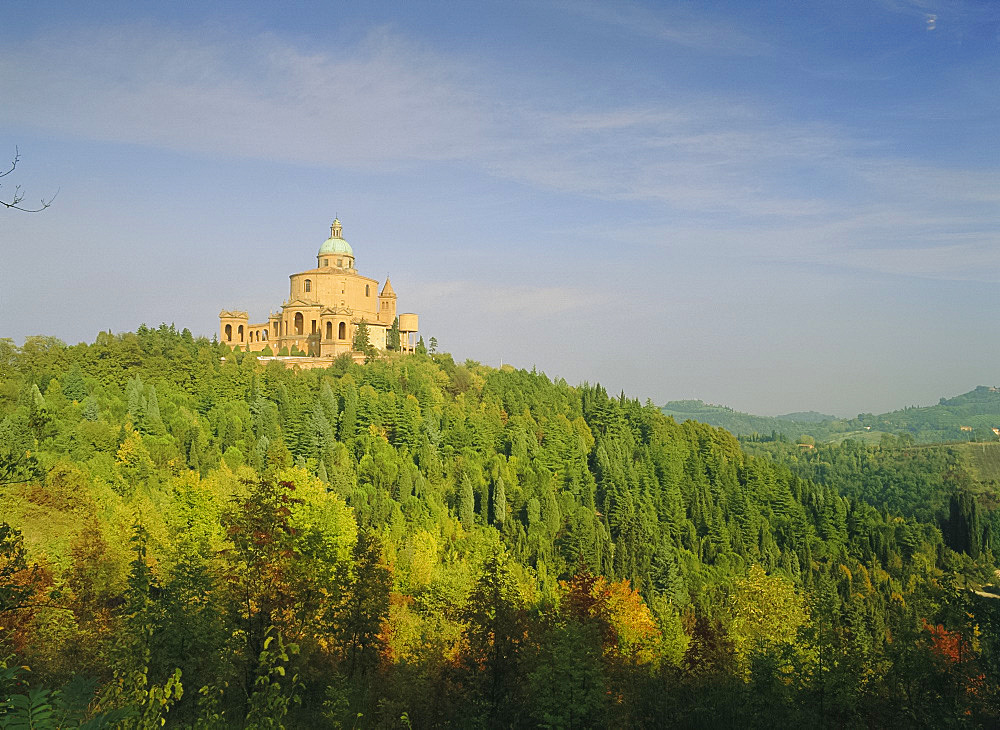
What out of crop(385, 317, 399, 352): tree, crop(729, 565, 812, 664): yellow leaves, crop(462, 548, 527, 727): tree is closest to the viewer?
crop(462, 548, 527, 727): tree

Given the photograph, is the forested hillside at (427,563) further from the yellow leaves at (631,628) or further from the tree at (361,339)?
the tree at (361,339)

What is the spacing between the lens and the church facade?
90688 millimetres

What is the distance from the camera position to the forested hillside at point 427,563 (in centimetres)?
2072

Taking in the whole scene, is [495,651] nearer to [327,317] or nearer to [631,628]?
[631,628]

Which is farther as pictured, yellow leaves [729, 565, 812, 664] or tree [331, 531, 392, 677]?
yellow leaves [729, 565, 812, 664]

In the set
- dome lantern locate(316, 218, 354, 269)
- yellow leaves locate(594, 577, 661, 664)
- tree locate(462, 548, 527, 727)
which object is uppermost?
dome lantern locate(316, 218, 354, 269)

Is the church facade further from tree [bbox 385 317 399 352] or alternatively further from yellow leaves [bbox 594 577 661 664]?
yellow leaves [bbox 594 577 661 664]

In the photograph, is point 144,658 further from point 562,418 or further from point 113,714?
point 562,418

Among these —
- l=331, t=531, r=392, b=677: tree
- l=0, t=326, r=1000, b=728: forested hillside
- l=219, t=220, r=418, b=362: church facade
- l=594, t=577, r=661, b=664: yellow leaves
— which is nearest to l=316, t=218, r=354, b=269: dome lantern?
l=219, t=220, r=418, b=362: church facade

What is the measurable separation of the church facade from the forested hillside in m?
6.16

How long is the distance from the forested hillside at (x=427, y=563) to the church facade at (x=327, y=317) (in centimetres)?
616

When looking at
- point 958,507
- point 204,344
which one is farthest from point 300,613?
point 958,507

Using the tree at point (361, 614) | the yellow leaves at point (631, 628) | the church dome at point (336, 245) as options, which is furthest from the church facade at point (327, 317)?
the tree at point (361, 614)

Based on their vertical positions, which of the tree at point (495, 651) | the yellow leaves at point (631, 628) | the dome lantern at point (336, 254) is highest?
the dome lantern at point (336, 254)
